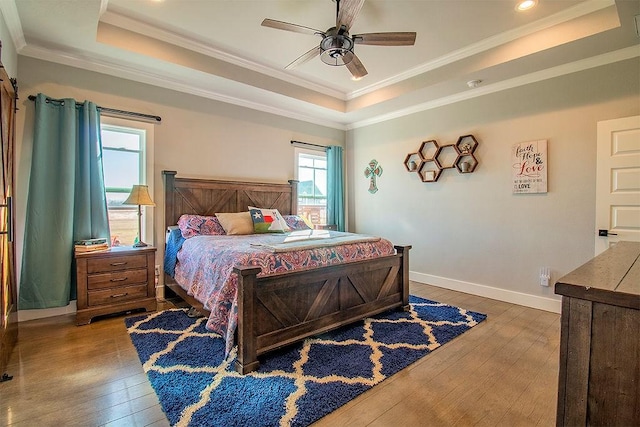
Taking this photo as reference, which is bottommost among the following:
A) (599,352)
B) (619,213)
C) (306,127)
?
(599,352)

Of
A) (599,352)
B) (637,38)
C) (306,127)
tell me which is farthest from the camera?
(306,127)

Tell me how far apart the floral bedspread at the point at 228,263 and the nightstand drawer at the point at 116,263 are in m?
0.39

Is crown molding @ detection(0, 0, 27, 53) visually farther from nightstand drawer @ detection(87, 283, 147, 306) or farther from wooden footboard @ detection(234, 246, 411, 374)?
wooden footboard @ detection(234, 246, 411, 374)

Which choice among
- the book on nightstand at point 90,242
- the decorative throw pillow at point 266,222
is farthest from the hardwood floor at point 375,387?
the decorative throw pillow at point 266,222

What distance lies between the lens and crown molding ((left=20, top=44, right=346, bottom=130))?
3.10 metres

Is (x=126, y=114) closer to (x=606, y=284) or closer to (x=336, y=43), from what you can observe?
(x=336, y=43)

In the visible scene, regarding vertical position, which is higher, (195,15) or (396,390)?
(195,15)

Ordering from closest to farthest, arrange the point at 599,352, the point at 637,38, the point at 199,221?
the point at 599,352
the point at 637,38
the point at 199,221

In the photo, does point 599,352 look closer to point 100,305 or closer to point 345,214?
point 100,305

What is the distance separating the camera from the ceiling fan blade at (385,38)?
2.54 m

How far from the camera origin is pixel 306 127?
5316mm

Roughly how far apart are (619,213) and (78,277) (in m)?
5.23

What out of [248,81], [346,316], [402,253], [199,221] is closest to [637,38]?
[402,253]

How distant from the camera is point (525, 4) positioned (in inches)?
104
